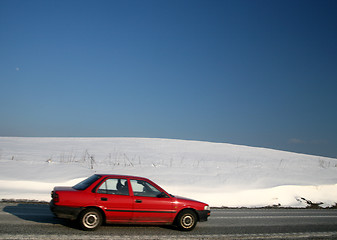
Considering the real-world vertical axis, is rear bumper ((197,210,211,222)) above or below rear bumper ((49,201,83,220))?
below

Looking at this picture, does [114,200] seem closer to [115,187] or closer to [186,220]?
[115,187]

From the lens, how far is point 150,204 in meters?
7.97

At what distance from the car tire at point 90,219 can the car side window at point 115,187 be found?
0.51m

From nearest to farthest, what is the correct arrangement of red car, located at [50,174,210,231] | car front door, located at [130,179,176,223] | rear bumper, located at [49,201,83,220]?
rear bumper, located at [49,201,83,220] → red car, located at [50,174,210,231] → car front door, located at [130,179,176,223]

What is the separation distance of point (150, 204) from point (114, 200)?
0.90 metres

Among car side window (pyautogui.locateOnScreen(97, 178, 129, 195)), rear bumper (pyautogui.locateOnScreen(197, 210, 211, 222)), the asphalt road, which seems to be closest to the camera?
the asphalt road

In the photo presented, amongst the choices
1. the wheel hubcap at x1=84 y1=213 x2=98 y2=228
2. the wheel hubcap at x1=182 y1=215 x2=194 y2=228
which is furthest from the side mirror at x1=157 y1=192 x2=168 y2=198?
the wheel hubcap at x1=84 y1=213 x2=98 y2=228

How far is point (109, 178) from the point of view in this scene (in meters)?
7.87

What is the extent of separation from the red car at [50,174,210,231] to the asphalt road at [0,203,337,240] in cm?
28

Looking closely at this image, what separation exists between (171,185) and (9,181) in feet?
24.8

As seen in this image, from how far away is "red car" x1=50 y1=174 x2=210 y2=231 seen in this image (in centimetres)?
733

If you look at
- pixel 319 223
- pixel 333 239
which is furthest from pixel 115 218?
pixel 319 223

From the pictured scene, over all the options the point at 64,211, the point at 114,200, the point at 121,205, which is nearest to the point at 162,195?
the point at 121,205

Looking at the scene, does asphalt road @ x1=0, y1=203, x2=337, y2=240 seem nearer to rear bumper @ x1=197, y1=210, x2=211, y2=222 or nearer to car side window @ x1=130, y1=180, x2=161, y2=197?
rear bumper @ x1=197, y1=210, x2=211, y2=222
